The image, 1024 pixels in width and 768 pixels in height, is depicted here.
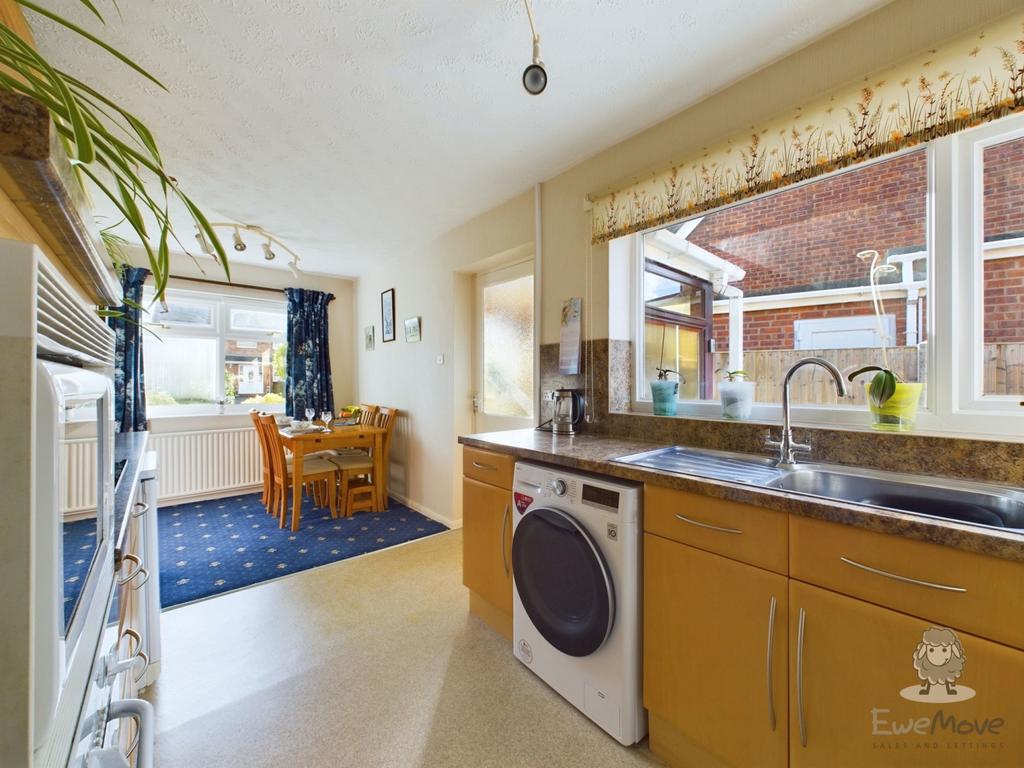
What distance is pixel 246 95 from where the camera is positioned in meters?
1.78

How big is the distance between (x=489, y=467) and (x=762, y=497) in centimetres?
117

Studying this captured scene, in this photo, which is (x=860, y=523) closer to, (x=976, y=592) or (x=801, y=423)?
(x=976, y=592)

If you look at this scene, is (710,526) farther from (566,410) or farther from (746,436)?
(566,410)

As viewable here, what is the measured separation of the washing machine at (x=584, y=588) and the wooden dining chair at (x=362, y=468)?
2.34m

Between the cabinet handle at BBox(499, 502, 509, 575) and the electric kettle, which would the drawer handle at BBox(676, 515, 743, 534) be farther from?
the electric kettle

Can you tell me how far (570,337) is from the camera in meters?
2.32

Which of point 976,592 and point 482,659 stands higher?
point 976,592

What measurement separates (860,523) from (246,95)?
101 inches

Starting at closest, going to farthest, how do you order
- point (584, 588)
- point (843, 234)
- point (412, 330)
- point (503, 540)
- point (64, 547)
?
point (64, 547)
point (584, 588)
point (843, 234)
point (503, 540)
point (412, 330)

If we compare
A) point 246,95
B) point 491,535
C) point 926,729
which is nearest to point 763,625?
point 926,729

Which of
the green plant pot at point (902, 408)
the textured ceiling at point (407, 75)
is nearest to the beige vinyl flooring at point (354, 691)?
the green plant pot at point (902, 408)

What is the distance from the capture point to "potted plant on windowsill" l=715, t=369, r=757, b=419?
5.76 ft

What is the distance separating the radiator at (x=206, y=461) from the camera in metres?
3.87

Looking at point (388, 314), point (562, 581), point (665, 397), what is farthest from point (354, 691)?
point (388, 314)
